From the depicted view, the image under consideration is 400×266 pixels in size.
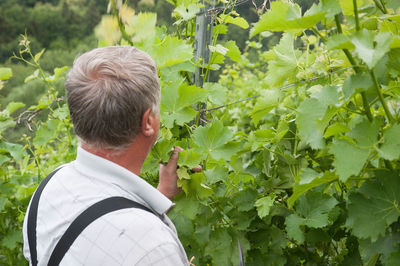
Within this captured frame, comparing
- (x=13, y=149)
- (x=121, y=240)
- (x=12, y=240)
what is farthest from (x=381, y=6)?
(x=12, y=240)

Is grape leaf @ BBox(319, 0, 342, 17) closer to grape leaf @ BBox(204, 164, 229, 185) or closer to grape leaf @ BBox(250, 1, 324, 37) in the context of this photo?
grape leaf @ BBox(250, 1, 324, 37)

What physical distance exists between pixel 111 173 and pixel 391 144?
638 mm

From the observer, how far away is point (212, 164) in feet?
5.06

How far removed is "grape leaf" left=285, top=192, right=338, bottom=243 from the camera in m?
1.28

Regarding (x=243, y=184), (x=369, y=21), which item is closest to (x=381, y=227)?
(x=369, y=21)

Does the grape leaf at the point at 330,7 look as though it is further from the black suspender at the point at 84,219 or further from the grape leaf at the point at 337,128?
the black suspender at the point at 84,219

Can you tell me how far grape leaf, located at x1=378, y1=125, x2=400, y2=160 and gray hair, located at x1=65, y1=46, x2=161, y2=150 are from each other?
0.56m

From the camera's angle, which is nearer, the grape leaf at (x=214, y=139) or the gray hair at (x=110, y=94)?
the gray hair at (x=110, y=94)

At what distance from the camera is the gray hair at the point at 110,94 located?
1.12 meters

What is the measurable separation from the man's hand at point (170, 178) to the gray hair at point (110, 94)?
25cm

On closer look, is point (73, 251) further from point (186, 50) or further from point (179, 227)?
point (186, 50)

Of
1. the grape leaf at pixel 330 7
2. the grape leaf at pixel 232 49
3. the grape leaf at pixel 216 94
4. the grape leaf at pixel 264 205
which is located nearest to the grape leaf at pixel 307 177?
the grape leaf at pixel 264 205

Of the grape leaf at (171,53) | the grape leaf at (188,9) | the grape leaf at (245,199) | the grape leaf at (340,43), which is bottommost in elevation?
the grape leaf at (245,199)

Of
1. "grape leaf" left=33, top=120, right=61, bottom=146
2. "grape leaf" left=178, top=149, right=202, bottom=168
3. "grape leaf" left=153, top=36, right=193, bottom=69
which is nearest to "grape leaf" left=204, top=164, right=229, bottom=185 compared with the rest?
"grape leaf" left=178, top=149, right=202, bottom=168
